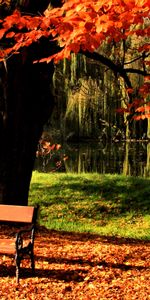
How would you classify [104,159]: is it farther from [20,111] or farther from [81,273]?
[81,273]

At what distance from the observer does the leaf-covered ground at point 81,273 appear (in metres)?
4.82

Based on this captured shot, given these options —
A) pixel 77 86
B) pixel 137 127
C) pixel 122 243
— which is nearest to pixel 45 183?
pixel 122 243

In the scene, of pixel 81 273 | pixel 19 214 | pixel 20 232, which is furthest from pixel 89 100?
pixel 20 232

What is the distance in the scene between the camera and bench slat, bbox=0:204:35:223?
5.46m

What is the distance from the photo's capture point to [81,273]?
212 inches

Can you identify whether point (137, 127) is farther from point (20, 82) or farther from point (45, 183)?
point (20, 82)

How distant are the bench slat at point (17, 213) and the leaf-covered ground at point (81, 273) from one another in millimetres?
550

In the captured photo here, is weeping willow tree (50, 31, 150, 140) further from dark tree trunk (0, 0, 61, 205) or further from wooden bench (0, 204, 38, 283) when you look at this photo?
wooden bench (0, 204, 38, 283)

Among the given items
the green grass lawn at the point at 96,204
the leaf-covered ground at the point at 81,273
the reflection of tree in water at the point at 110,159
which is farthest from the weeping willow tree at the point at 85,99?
the leaf-covered ground at the point at 81,273

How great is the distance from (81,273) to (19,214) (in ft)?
3.12

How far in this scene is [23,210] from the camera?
218 inches

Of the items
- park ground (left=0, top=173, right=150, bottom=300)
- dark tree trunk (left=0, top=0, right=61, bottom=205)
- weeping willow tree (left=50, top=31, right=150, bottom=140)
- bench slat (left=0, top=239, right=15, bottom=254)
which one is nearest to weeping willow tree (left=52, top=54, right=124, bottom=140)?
weeping willow tree (left=50, top=31, right=150, bottom=140)

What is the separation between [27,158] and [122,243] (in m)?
2.11

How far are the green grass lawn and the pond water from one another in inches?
214
